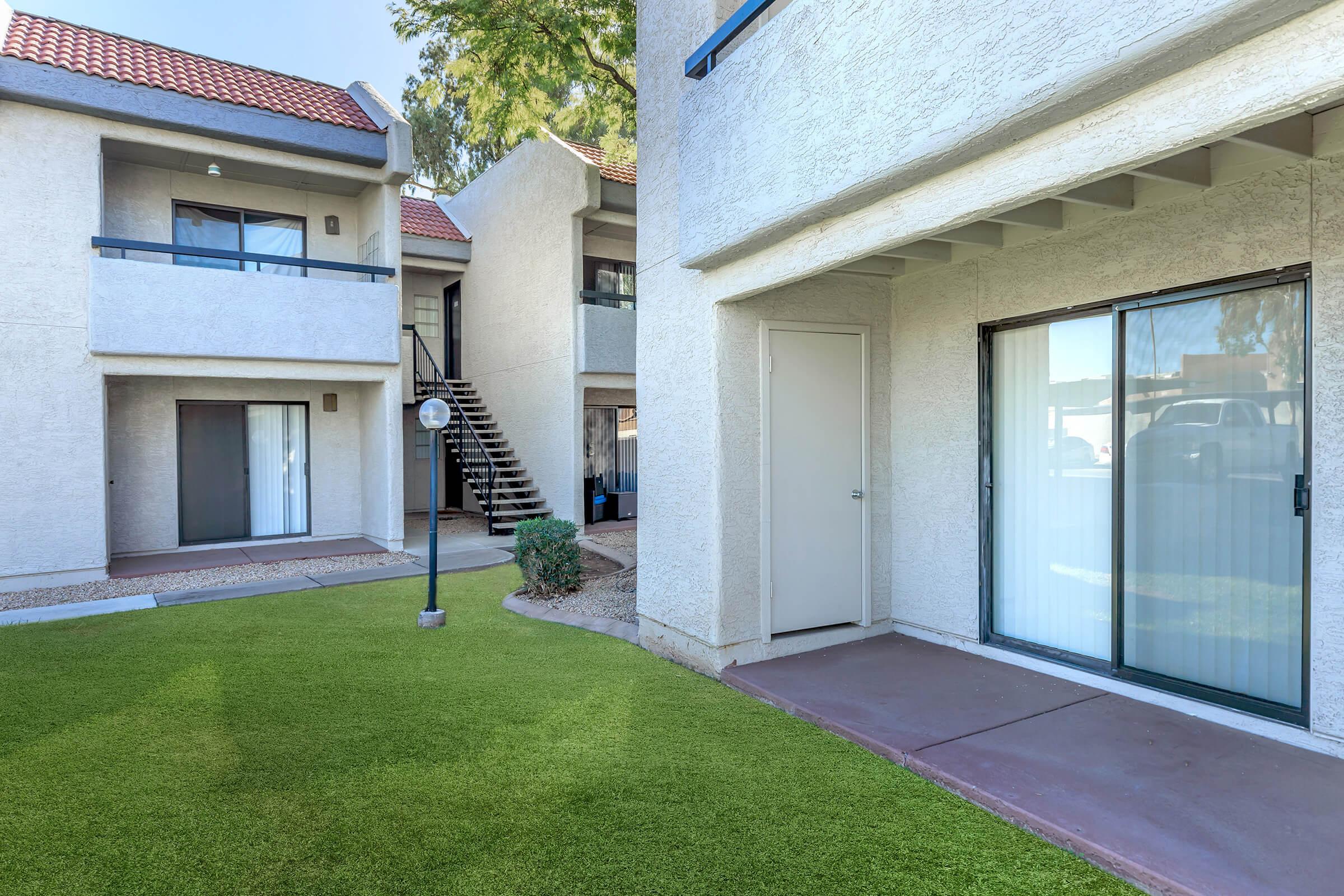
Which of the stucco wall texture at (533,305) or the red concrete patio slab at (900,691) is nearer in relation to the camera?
the red concrete patio slab at (900,691)

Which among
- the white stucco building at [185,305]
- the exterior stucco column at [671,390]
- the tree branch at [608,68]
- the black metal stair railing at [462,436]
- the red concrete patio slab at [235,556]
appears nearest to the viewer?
the exterior stucco column at [671,390]

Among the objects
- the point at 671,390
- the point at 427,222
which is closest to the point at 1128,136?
the point at 671,390

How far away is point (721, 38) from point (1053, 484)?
12.8 ft

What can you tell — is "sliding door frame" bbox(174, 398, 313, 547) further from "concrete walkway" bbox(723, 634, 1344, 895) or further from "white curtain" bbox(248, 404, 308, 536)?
"concrete walkway" bbox(723, 634, 1344, 895)

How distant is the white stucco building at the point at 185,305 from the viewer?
929 centimetres

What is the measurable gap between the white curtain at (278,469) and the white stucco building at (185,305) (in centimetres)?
3

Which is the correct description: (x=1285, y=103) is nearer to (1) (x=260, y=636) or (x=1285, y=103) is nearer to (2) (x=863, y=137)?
(2) (x=863, y=137)

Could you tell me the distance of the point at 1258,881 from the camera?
297cm

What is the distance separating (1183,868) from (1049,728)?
1425 millimetres

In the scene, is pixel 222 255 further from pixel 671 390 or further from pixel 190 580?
pixel 671 390

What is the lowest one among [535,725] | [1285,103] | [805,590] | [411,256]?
[535,725]

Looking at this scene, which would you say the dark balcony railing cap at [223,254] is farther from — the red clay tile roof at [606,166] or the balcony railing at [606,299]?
the red clay tile roof at [606,166]

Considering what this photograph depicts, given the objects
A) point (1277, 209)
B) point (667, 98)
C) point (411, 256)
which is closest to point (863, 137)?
point (1277, 209)

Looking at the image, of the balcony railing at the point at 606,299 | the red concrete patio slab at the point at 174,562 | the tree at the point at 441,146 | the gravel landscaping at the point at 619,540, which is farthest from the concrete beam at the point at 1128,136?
the tree at the point at 441,146
